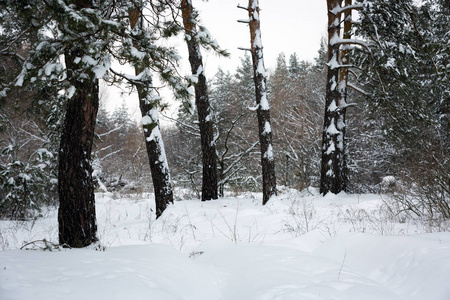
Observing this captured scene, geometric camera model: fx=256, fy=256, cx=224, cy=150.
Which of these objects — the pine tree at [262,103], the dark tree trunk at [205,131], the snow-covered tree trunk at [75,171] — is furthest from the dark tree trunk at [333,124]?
the snow-covered tree trunk at [75,171]

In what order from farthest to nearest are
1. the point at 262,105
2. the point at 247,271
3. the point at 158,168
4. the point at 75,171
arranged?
the point at 262,105
the point at 158,168
the point at 75,171
the point at 247,271

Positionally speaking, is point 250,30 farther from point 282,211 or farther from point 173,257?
point 173,257

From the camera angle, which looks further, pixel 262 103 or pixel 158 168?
pixel 262 103

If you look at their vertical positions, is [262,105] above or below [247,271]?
above

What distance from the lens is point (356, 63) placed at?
304 inches

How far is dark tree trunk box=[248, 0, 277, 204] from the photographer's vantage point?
7559 millimetres

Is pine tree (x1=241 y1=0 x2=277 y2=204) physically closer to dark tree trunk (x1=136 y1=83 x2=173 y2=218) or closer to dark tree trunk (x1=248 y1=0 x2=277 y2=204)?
dark tree trunk (x1=248 y1=0 x2=277 y2=204)

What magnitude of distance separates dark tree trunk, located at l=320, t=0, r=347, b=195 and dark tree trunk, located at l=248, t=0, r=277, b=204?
65.7 inches

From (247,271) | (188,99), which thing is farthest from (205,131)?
(247,271)

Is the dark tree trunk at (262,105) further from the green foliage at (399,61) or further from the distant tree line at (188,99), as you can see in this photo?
the green foliage at (399,61)

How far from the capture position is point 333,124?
25.4 feet

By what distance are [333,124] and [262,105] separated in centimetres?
223

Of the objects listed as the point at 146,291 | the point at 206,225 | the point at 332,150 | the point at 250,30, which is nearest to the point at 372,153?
the point at 332,150

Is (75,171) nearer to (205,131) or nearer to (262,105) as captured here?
(205,131)
